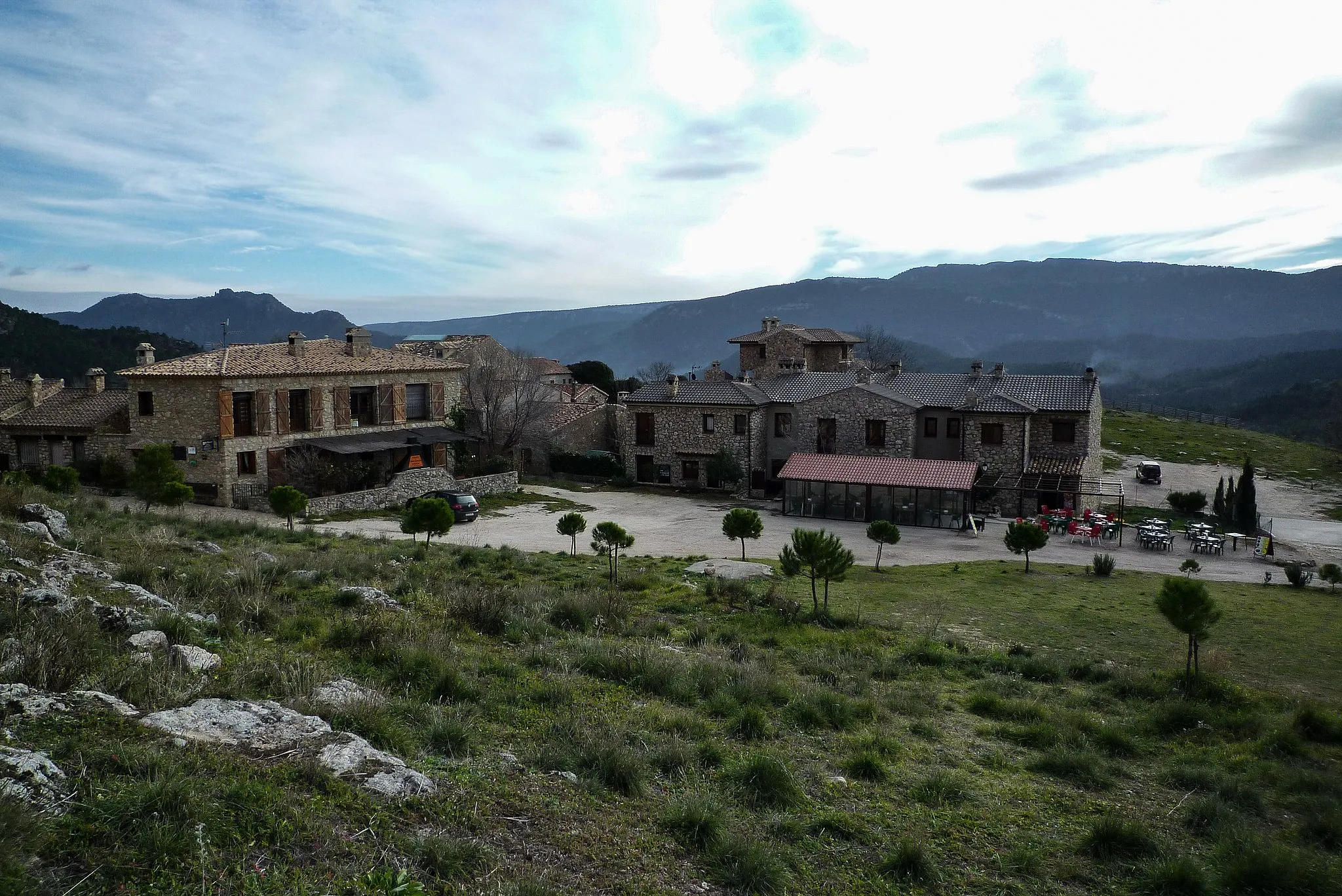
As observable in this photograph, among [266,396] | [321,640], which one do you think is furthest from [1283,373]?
[321,640]

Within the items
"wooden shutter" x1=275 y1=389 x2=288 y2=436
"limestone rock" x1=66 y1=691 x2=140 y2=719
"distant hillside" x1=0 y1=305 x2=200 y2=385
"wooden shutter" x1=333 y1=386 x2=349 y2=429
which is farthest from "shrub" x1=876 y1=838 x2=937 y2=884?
"distant hillside" x1=0 y1=305 x2=200 y2=385

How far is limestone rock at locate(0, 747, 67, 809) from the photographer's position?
422cm

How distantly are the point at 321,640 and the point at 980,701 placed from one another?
7.62 metres

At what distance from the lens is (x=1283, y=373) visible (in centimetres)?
12125

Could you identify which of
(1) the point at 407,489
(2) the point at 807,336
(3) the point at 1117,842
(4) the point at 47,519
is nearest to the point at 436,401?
(1) the point at 407,489

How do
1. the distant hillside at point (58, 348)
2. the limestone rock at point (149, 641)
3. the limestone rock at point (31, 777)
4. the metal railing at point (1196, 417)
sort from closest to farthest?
1. the limestone rock at point (31, 777)
2. the limestone rock at point (149, 641)
3. the distant hillside at point (58, 348)
4. the metal railing at point (1196, 417)

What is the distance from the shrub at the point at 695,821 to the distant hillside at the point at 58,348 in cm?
5679

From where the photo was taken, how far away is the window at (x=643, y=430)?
137 ft

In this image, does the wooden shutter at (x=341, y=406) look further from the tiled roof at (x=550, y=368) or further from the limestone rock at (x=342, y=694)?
the tiled roof at (x=550, y=368)

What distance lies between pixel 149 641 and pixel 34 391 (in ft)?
110

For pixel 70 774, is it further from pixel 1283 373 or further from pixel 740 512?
pixel 1283 373

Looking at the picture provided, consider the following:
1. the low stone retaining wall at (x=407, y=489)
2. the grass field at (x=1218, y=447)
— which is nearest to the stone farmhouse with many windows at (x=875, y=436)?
the low stone retaining wall at (x=407, y=489)

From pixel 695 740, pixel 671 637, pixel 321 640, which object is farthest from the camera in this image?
pixel 671 637

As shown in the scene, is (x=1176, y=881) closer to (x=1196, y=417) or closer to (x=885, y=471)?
(x=885, y=471)
